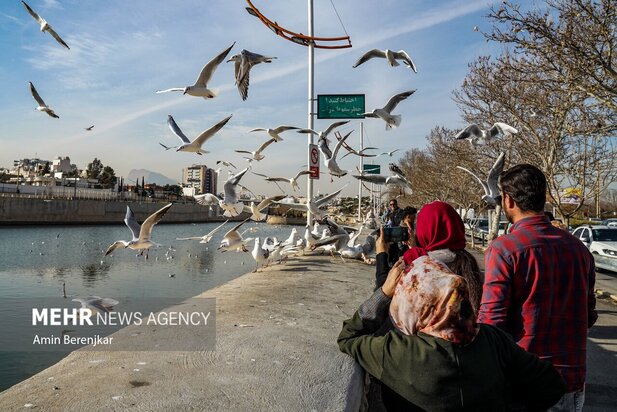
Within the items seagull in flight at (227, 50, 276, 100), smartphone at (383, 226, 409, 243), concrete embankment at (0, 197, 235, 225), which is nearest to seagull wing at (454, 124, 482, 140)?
seagull in flight at (227, 50, 276, 100)

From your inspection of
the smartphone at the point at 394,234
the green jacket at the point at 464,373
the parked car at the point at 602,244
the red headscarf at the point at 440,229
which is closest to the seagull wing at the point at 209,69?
the smartphone at the point at 394,234

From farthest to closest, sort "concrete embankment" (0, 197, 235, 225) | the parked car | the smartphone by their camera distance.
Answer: "concrete embankment" (0, 197, 235, 225)
the parked car
the smartphone

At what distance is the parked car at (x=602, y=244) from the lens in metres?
13.5

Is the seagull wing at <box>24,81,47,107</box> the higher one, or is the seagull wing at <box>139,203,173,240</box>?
the seagull wing at <box>24,81,47,107</box>

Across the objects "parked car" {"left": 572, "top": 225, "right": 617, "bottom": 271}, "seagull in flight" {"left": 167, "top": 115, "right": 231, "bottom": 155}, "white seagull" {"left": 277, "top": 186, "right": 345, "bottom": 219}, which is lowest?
"parked car" {"left": 572, "top": 225, "right": 617, "bottom": 271}

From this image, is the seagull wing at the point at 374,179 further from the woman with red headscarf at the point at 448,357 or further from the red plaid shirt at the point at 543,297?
the woman with red headscarf at the point at 448,357

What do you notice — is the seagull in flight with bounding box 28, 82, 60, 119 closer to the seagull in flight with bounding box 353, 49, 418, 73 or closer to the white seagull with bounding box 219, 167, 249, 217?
the white seagull with bounding box 219, 167, 249, 217

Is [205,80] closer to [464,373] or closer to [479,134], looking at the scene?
[479,134]

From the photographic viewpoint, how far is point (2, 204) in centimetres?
3941

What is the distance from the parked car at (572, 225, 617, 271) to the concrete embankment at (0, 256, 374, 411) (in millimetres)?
12914

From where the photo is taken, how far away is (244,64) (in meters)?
6.39

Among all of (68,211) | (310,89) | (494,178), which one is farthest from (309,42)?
(68,211)

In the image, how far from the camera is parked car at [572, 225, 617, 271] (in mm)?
13539

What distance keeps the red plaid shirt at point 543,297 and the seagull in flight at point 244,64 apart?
5.06 m
